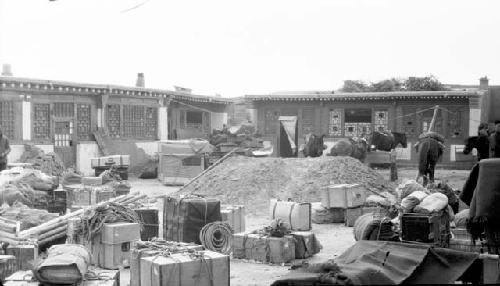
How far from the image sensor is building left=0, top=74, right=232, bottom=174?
80.4 feet

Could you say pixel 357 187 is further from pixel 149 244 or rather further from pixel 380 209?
pixel 149 244

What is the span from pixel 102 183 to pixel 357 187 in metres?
7.59

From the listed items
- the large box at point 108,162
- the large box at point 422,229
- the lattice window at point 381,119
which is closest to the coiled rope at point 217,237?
the large box at point 422,229

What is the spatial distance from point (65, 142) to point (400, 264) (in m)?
23.1

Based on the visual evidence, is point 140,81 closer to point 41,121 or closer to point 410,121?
point 41,121

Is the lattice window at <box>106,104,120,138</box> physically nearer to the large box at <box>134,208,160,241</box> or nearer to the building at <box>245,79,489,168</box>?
the building at <box>245,79,489,168</box>

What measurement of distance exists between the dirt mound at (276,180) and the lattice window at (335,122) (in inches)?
555

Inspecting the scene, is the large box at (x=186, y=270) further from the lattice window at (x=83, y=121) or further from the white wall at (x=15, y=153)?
the lattice window at (x=83, y=121)

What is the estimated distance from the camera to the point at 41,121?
84.1 ft

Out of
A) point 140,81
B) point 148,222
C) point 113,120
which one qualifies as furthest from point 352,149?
point 148,222

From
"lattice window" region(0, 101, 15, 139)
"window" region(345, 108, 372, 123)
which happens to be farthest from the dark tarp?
"window" region(345, 108, 372, 123)

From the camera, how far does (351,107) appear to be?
33969mm

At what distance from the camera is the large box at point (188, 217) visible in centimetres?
1158

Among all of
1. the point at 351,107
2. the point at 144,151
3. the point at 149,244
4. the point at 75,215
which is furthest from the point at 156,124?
the point at 149,244
